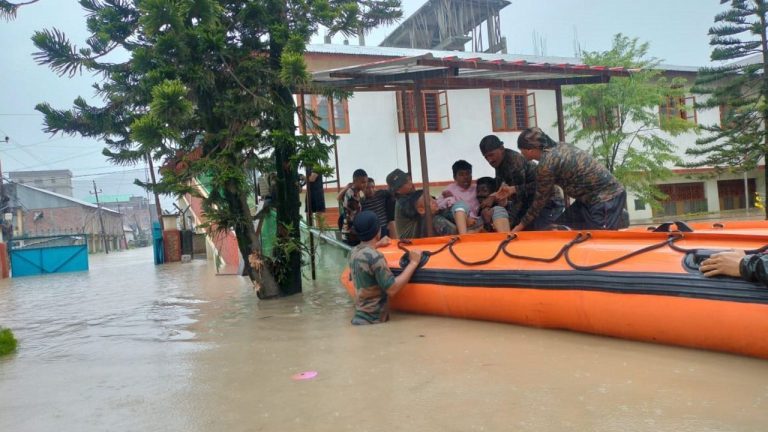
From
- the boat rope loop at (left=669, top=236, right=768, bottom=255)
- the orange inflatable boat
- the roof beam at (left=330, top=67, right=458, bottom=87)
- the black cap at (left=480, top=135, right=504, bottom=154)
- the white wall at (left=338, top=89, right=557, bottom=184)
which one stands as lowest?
the orange inflatable boat

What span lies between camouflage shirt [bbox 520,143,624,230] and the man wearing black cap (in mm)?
1287

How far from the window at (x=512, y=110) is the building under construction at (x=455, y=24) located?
7.29 meters

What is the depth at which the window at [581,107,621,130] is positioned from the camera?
55.0ft

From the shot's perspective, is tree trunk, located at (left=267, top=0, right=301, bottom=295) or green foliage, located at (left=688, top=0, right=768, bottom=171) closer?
tree trunk, located at (left=267, top=0, right=301, bottom=295)

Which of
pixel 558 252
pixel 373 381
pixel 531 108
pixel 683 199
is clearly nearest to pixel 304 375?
pixel 373 381

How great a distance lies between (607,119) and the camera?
1681 centimetres

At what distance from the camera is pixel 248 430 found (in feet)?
8.43

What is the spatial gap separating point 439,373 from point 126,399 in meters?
1.78

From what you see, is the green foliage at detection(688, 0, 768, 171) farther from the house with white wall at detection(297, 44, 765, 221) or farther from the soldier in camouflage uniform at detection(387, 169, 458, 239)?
the soldier in camouflage uniform at detection(387, 169, 458, 239)

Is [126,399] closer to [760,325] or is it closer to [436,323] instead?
[436,323]

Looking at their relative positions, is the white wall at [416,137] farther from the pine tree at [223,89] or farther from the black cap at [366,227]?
the black cap at [366,227]

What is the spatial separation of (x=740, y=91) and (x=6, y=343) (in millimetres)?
17710

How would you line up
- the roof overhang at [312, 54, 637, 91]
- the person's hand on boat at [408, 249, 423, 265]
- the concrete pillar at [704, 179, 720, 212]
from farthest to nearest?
the concrete pillar at [704, 179, 720, 212] → the roof overhang at [312, 54, 637, 91] → the person's hand on boat at [408, 249, 423, 265]

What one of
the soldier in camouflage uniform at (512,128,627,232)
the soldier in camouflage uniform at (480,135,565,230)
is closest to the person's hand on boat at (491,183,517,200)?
the soldier in camouflage uniform at (480,135,565,230)
